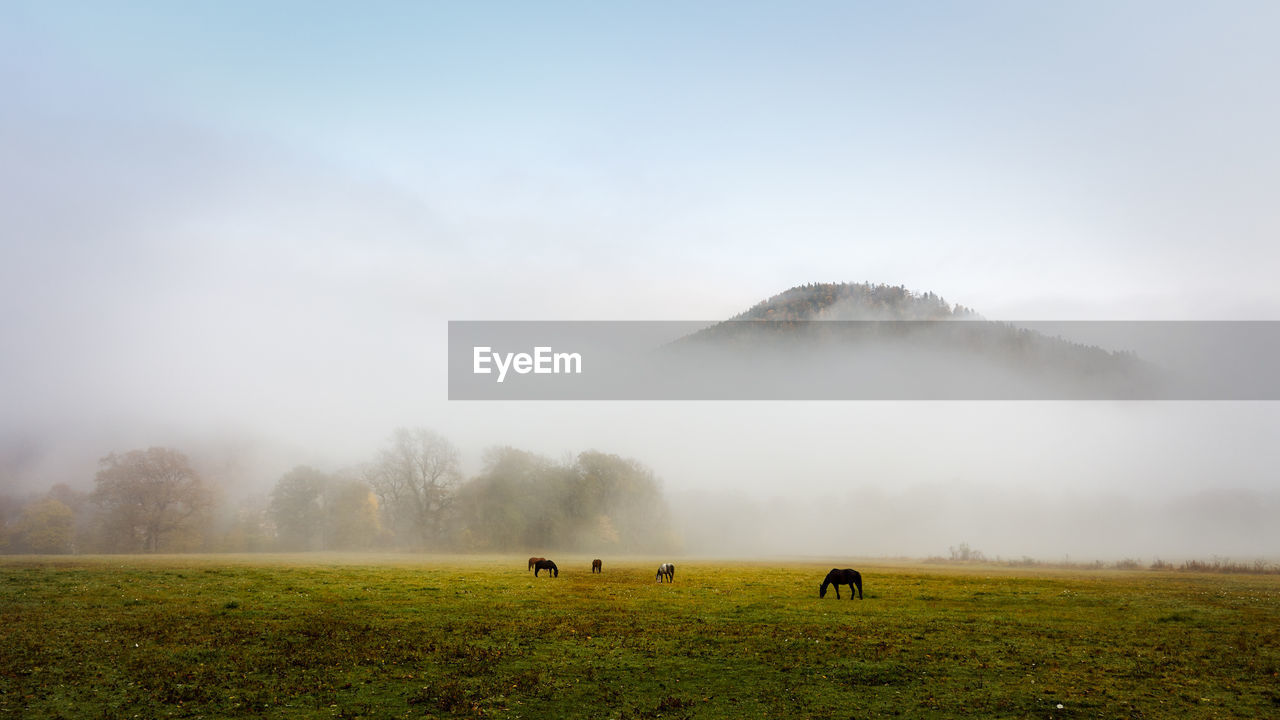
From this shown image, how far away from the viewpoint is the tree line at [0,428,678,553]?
80000 millimetres

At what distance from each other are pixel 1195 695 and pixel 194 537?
101129 mm

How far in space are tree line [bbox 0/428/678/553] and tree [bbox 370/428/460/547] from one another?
6.5 inches

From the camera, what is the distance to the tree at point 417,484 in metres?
102

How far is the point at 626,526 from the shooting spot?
4050 inches

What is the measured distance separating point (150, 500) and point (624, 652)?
87.0m

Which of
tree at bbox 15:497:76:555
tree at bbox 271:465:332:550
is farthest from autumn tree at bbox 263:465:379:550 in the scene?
tree at bbox 15:497:76:555

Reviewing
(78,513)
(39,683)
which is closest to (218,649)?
(39,683)

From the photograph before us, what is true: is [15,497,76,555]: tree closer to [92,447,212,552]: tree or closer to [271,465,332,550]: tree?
[92,447,212,552]: tree

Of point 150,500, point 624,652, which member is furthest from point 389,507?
point 624,652

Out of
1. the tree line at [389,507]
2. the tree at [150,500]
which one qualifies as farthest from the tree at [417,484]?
the tree at [150,500]

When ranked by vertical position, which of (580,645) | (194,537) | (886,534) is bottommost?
(886,534)

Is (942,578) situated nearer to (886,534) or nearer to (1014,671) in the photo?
(1014,671)

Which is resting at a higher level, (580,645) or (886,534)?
(580,645)

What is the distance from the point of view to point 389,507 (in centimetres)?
10194
